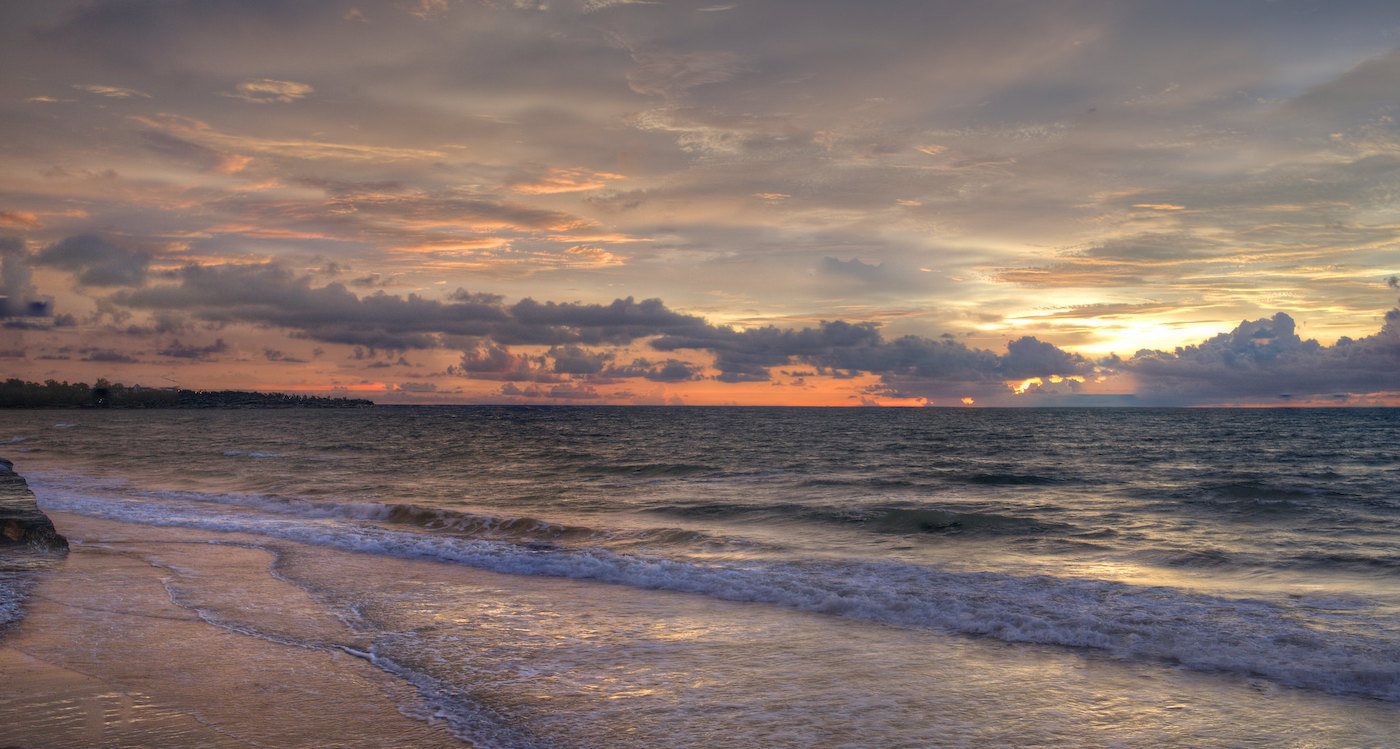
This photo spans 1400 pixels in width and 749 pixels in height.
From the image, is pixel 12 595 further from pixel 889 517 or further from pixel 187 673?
pixel 889 517

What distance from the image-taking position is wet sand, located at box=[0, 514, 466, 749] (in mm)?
7402

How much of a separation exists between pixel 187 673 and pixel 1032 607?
460 inches

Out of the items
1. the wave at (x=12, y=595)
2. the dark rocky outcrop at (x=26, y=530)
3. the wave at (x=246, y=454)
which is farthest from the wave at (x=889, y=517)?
the wave at (x=246, y=454)

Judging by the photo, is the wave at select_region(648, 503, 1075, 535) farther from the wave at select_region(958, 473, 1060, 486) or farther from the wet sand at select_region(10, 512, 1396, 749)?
the wave at select_region(958, 473, 1060, 486)

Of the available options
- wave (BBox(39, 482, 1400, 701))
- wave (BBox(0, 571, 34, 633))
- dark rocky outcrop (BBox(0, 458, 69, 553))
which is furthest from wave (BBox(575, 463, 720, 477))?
wave (BBox(0, 571, 34, 633))

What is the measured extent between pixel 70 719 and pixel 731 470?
3561 centimetres

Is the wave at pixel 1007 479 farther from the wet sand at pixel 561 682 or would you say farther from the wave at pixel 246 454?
the wave at pixel 246 454

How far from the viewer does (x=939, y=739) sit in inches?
303

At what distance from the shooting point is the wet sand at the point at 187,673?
7.40 metres

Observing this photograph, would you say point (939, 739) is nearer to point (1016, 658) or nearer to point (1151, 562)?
point (1016, 658)

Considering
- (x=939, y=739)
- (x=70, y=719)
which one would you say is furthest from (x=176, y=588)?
(x=939, y=739)

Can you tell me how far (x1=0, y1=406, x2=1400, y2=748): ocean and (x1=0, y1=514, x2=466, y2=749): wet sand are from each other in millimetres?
294

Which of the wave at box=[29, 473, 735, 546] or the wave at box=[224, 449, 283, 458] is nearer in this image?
the wave at box=[29, 473, 735, 546]

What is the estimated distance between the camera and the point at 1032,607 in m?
13.2
